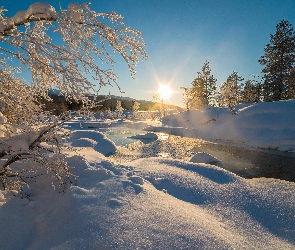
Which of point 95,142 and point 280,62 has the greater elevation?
point 280,62

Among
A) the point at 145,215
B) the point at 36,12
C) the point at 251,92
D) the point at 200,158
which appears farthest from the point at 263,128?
the point at 251,92

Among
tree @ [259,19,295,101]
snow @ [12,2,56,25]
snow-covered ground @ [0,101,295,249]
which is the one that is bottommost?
snow-covered ground @ [0,101,295,249]

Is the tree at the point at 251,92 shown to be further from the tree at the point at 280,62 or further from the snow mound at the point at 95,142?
the snow mound at the point at 95,142

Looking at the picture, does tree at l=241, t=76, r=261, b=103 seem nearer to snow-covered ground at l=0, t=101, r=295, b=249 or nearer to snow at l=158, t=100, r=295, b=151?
snow at l=158, t=100, r=295, b=151

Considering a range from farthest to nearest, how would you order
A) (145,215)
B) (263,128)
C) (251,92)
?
(251,92), (263,128), (145,215)

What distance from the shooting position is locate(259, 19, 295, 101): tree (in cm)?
3447

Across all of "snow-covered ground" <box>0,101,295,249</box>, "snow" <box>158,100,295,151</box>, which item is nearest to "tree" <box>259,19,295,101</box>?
"snow" <box>158,100,295,151</box>

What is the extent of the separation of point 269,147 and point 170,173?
1510cm

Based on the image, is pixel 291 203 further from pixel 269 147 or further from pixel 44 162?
pixel 269 147

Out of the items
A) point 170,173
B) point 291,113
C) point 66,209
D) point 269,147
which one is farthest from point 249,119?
point 66,209

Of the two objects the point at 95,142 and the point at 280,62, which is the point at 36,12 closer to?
the point at 95,142

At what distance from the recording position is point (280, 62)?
3469cm

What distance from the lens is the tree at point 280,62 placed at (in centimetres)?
3447

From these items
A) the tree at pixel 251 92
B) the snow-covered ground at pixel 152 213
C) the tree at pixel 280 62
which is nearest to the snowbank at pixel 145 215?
the snow-covered ground at pixel 152 213
